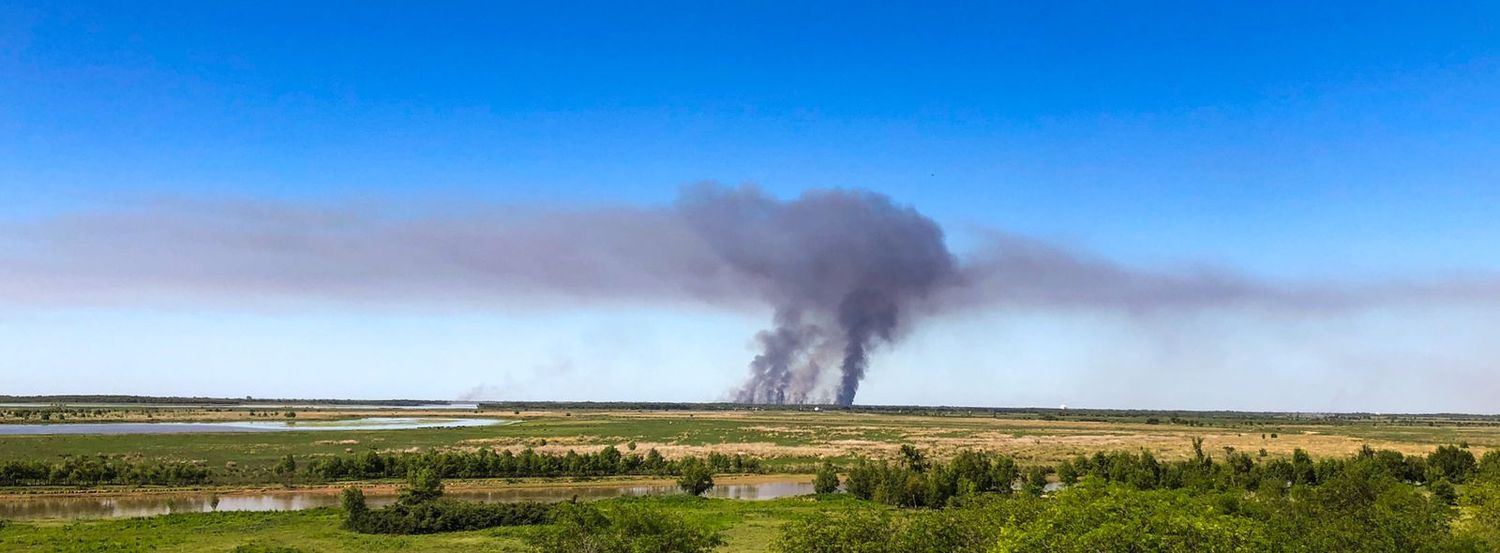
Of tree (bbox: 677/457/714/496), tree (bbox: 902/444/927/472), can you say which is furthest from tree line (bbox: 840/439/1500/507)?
tree (bbox: 677/457/714/496)

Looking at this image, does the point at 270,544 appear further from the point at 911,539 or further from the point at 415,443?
the point at 415,443

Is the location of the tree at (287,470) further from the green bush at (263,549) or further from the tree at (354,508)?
the green bush at (263,549)

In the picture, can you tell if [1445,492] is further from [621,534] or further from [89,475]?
[89,475]

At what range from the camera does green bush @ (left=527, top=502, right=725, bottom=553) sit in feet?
101

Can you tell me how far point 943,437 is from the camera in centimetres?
15300

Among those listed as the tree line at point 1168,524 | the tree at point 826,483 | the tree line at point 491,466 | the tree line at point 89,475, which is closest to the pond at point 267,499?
the tree at point 826,483

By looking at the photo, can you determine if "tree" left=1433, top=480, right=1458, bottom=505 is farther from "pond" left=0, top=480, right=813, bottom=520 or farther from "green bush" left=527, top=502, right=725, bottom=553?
"green bush" left=527, top=502, right=725, bottom=553

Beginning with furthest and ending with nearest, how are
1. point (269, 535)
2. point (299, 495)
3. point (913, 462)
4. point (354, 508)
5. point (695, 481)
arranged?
point (913, 462)
point (299, 495)
point (695, 481)
point (354, 508)
point (269, 535)

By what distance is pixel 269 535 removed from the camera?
2084 inches

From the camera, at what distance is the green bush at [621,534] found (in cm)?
3073

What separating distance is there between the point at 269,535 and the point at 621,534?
3247cm

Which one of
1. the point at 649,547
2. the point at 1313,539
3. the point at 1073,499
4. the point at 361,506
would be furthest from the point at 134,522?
the point at 1313,539

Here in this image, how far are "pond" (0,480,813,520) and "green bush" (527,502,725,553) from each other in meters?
39.1

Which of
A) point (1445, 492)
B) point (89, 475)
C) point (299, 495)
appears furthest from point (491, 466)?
point (1445, 492)
